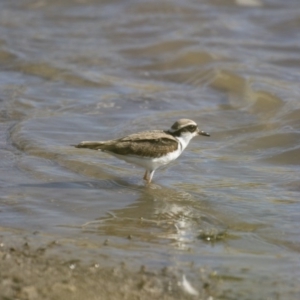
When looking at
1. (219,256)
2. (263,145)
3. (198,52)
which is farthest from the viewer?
(198,52)

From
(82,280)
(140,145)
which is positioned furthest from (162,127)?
(82,280)

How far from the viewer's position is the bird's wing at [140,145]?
834 centimetres

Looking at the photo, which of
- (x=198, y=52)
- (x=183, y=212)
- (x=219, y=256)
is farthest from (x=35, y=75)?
(x=219, y=256)

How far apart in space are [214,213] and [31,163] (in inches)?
95.4

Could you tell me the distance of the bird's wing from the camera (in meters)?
8.34

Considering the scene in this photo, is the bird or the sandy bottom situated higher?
the bird

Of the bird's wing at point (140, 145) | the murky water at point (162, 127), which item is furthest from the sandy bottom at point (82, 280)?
the bird's wing at point (140, 145)

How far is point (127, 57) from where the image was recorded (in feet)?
51.0

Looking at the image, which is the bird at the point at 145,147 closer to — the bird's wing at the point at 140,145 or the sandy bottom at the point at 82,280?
the bird's wing at the point at 140,145

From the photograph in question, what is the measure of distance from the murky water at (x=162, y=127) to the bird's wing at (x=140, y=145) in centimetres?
39

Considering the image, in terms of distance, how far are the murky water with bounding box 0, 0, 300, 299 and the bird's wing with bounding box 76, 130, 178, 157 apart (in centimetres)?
39

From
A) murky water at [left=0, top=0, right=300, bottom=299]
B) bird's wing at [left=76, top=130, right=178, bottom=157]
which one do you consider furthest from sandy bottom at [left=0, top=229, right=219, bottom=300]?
bird's wing at [left=76, top=130, right=178, bottom=157]

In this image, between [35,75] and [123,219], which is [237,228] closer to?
[123,219]

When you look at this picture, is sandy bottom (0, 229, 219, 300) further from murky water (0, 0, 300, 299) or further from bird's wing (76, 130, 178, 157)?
Result: bird's wing (76, 130, 178, 157)
